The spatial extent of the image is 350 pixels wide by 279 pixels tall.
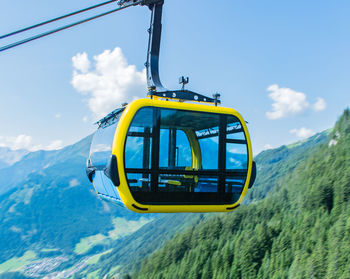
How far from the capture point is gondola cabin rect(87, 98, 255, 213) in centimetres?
690

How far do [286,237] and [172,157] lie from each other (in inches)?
4781

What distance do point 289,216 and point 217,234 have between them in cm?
2568

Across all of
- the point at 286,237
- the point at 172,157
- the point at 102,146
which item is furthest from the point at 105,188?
the point at 286,237

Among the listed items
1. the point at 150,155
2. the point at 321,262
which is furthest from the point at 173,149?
the point at 321,262

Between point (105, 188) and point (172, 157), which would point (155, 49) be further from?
point (105, 188)

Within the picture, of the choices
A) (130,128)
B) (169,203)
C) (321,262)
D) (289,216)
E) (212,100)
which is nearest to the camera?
(130,128)

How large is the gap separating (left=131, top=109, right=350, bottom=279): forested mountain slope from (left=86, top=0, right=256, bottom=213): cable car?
298ft

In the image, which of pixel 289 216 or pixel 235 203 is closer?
pixel 235 203

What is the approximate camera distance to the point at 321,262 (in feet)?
325

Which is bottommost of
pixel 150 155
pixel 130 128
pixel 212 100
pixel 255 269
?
pixel 255 269

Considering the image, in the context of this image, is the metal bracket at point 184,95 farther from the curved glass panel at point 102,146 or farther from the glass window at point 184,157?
the curved glass panel at point 102,146

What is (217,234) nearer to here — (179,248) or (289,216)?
(179,248)

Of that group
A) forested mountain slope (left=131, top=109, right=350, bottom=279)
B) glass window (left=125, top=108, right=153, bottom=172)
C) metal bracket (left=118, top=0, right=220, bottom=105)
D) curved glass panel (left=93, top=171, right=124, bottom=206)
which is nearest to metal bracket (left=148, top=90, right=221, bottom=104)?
metal bracket (left=118, top=0, right=220, bottom=105)

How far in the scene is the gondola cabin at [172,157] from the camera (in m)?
6.90
